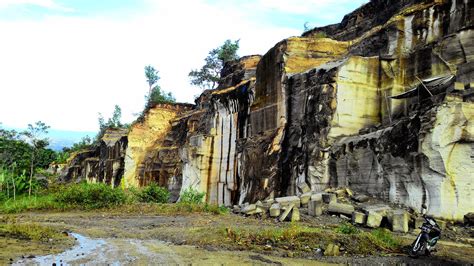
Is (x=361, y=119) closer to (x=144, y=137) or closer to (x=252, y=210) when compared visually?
(x=252, y=210)

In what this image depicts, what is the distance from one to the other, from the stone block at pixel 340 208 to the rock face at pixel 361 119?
57.1 inches

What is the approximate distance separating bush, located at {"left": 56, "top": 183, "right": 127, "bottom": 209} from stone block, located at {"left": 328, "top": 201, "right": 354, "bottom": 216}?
9.46m

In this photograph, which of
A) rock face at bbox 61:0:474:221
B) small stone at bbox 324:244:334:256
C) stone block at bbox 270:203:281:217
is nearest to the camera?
small stone at bbox 324:244:334:256

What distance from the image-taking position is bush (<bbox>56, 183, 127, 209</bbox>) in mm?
19156

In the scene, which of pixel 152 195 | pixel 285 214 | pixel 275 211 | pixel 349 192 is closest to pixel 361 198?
pixel 349 192

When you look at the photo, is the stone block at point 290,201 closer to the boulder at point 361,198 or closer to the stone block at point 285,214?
the stone block at point 285,214

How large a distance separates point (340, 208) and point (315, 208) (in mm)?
718

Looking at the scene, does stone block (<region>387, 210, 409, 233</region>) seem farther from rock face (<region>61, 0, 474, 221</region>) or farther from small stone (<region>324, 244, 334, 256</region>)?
small stone (<region>324, 244, 334, 256</region>)

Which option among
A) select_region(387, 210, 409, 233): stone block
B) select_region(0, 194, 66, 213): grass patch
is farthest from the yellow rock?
select_region(387, 210, 409, 233): stone block

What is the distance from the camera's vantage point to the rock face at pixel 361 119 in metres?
12.6

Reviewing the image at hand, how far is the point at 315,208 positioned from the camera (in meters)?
13.9

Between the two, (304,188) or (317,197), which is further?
(304,188)

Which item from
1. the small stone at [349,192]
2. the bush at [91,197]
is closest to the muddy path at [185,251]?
the small stone at [349,192]

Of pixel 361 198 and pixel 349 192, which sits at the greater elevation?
pixel 349 192
